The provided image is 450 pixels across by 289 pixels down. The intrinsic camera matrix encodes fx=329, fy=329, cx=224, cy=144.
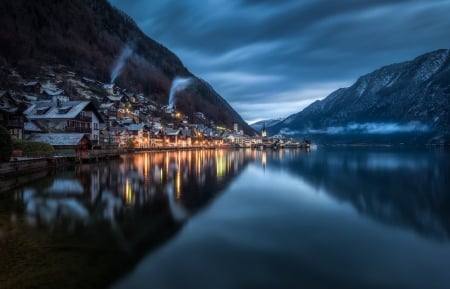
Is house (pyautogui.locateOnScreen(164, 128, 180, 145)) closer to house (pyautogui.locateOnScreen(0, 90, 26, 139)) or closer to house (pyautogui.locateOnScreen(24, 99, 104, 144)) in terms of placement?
house (pyautogui.locateOnScreen(24, 99, 104, 144))

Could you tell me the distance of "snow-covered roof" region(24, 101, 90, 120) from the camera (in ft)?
224

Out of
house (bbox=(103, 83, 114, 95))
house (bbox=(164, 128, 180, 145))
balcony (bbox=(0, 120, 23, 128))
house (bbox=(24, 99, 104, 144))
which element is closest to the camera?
balcony (bbox=(0, 120, 23, 128))

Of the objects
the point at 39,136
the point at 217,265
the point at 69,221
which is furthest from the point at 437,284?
the point at 39,136

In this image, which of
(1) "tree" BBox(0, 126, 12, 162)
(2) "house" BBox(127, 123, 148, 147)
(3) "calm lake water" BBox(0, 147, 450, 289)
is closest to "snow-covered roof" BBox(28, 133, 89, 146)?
(1) "tree" BBox(0, 126, 12, 162)

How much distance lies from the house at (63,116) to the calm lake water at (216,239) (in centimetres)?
4113

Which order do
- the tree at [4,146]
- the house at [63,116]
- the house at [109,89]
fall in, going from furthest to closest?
1. the house at [109,89]
2. the house at [63,116]
3. the tree at [4,146]

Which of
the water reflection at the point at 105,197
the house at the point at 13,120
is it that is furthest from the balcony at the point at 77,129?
the water reflection at the point at 105,197

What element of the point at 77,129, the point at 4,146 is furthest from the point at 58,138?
the point at 4,146

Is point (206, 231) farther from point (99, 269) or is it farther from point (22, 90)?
point (22, 90)

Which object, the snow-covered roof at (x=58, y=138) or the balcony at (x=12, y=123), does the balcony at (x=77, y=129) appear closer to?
the snow-covered roof at (x=58, y=138)

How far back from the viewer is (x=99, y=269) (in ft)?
40.1

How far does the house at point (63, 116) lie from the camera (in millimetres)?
67750

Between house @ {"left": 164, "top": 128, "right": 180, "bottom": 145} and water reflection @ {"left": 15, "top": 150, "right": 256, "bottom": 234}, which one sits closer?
water reflection @ {"left": 15, "top": 150, "right": 256, "bottom": 234}

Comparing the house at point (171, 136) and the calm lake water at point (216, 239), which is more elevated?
the house at point (171, 136)
